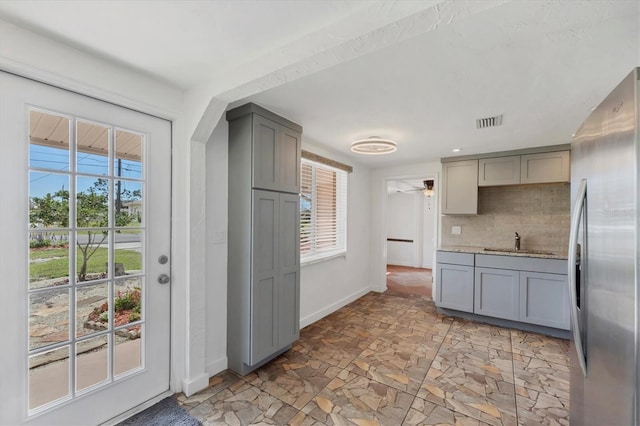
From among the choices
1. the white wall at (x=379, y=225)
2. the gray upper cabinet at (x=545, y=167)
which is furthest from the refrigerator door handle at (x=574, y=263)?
the white wall at (x=379, y=225)

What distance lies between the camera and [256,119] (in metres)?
2.28

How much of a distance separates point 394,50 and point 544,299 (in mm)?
3462

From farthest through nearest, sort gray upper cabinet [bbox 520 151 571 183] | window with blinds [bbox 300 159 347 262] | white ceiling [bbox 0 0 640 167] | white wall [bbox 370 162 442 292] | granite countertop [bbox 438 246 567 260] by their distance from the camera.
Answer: white wall [bbox 370 162 442 292] → window with blinds [bbox 300 159 347 262] → gray upper cabinet [bbox 520 151 571 183] → granite countertop [bbox 438 246 567 260] → white ceiling [bbox 0 0 640 167]

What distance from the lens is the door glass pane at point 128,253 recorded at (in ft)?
5.89

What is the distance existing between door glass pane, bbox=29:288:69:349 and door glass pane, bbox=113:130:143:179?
79cm

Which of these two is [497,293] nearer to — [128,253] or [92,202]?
[128,253]

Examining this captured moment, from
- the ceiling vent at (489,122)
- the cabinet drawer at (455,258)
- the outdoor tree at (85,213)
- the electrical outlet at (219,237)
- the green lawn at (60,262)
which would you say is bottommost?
the cabinet drawer at (455,258)

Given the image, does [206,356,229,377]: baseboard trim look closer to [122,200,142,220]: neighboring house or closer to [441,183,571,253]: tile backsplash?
[122,200,142,220]: neighboring house

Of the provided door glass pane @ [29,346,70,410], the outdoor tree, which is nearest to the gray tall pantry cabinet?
the outdoor tree

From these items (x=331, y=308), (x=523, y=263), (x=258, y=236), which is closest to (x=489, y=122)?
(x=523, y=263)

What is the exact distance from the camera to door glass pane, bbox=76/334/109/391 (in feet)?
5.33

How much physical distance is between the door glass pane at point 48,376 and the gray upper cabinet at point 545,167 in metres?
4.80

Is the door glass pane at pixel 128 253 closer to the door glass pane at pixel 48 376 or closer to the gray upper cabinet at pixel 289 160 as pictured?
the door glass pane at pixel 48 376

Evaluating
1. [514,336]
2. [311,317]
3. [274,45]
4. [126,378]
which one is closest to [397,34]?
[274,45]
